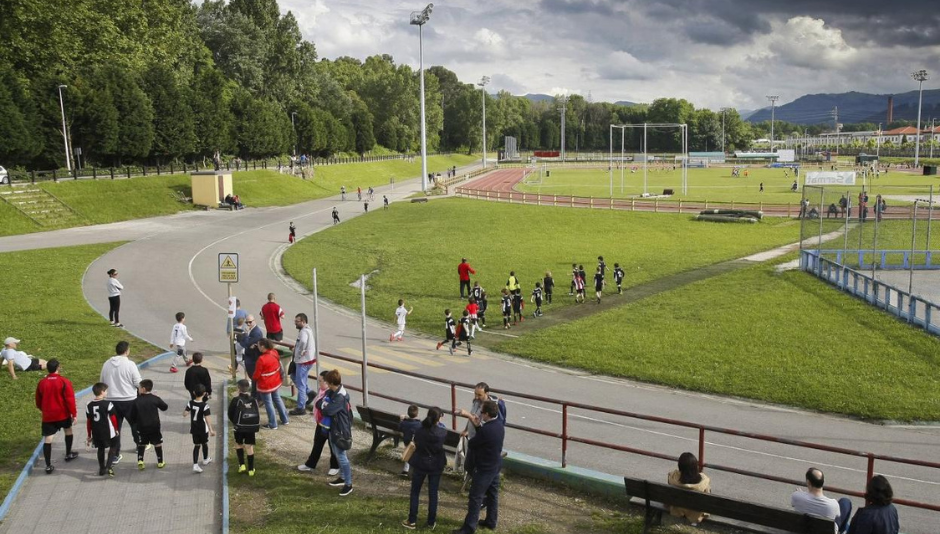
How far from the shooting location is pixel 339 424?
32.9ft

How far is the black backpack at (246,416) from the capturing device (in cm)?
1036

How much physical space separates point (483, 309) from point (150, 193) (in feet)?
134

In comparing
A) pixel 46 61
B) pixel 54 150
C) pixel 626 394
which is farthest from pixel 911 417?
pixel 46 61

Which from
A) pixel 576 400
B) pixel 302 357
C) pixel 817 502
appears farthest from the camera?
pixel 576 400

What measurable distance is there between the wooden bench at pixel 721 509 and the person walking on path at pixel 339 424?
3863mm

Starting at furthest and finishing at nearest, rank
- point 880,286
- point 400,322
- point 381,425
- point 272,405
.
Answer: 1. point 880,286
2. point 400,322
3. point 272,405
4. point 381,425

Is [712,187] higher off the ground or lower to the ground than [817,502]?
higher

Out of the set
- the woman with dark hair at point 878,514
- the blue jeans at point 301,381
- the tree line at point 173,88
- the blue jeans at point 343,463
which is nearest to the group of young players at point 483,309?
the blue jeans at point 301,381

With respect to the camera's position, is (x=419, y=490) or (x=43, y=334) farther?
(x=43, y=334)

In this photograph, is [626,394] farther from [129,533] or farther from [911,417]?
[129,533]

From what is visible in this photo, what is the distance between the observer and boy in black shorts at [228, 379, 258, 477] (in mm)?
10367

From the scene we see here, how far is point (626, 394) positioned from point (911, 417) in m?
5.89

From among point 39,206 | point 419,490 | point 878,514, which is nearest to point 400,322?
point 419,490

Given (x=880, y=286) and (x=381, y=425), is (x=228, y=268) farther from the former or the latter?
(x=880, y=286)
